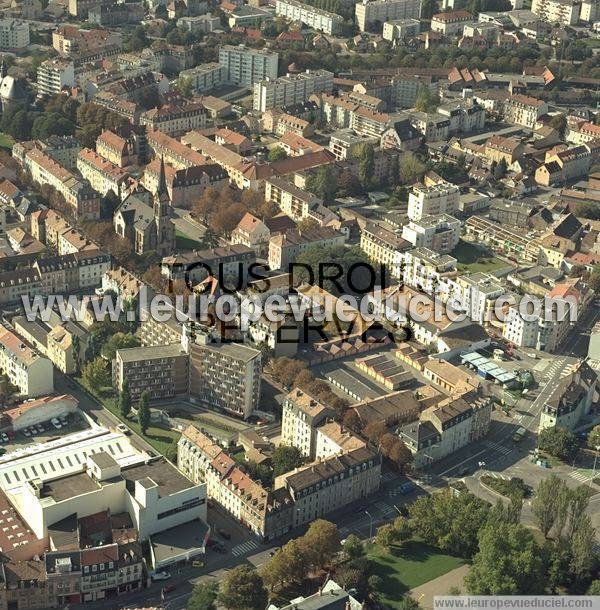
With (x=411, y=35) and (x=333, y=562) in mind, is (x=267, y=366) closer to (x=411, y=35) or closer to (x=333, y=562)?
(x=333, y=562)

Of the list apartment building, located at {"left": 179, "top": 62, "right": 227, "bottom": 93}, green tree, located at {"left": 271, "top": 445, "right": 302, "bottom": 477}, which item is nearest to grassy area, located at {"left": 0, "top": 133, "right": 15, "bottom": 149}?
apartment building, located at {"left": 179, "top": 62, "right": 227, "bottom": 93}

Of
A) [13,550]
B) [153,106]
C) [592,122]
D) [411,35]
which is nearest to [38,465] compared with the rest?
[13,550]

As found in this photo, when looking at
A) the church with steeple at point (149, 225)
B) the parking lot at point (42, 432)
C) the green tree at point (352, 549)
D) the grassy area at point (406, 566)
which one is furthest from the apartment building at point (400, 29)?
the green tree at point (352, 549)

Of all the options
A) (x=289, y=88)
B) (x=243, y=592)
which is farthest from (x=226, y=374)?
(x=289, y=88)

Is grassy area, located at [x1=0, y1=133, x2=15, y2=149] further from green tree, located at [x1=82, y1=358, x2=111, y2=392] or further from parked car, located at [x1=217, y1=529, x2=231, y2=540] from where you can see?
parked car, located at [x1=217, y1=529, x2=231, y2=540]

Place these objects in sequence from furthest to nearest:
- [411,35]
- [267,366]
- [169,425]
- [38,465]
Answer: [411,35] → [267,366] → [169,425] → [38,465]
